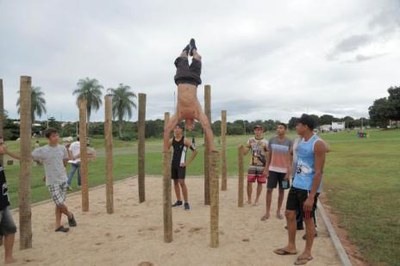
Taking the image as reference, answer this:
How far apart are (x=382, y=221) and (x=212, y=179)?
133 inches

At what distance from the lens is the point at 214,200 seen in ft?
18.2

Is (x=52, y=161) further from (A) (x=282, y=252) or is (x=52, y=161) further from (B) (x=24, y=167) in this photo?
(A) (x=282, y=252)

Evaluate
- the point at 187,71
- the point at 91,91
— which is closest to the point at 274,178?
the point at 187,71

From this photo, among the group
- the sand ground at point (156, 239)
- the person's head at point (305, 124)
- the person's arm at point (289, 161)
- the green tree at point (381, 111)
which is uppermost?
the green tree at point (381, 111)

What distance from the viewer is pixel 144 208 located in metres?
8.19

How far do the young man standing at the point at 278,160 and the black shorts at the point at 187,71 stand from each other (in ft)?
6.19

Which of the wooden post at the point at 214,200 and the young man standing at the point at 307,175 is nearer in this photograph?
the young man standing at the point at 307,175

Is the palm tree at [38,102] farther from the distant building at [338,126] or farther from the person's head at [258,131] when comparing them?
the distant building at [338,126]

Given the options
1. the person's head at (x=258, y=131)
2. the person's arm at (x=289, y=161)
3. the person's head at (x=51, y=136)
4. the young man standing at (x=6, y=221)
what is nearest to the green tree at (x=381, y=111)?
the person's head at (x=258, y=131)

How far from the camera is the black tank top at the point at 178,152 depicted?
310 inches

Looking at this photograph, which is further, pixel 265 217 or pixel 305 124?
pixel 265 217

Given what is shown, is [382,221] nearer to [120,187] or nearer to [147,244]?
[147,244]

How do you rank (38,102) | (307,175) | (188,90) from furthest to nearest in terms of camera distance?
(38,102) → (188,90) → (307,175)

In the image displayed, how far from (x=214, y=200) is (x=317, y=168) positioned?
1667 millimetres
